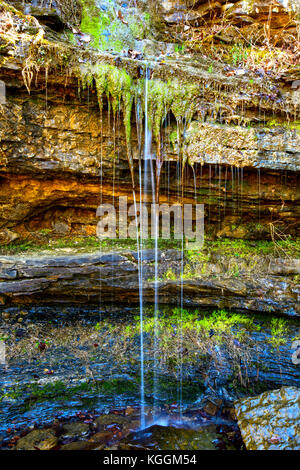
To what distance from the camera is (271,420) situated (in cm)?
305

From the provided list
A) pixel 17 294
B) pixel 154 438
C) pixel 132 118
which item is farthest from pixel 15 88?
pixel 154 438

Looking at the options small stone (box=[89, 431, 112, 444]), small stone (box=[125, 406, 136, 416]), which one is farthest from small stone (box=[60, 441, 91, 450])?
small stone (box=[125, 406, 136, 416])

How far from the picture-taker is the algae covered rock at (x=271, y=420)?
2.85 meters

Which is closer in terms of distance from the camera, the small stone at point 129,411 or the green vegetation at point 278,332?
the small stone at point 129,411

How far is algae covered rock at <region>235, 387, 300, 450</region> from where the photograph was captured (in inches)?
112

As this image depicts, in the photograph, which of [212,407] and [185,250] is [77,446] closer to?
[212,407]

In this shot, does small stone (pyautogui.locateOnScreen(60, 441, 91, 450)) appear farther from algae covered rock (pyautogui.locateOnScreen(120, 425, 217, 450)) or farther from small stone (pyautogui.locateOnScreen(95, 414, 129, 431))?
algae covered rock (pyautogui.locateOnScreen(120, 425, 217, 450))

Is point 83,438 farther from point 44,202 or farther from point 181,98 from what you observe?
point 181,98

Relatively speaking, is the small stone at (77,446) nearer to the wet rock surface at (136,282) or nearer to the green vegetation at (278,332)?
the wet rock surface at (136,282)

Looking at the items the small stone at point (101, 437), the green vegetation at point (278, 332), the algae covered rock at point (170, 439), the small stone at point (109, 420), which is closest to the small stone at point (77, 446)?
the small stone at point (101, 437)

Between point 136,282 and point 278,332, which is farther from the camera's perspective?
point 136,282

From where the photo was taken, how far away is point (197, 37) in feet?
19.0

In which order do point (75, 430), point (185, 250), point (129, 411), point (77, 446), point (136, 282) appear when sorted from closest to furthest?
point (77, 446) → point (75, 430) → point (129, 411) → point (136, 282) → point (185, 250)

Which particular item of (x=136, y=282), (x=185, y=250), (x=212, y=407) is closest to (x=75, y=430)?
A: (x=212, y=407)
